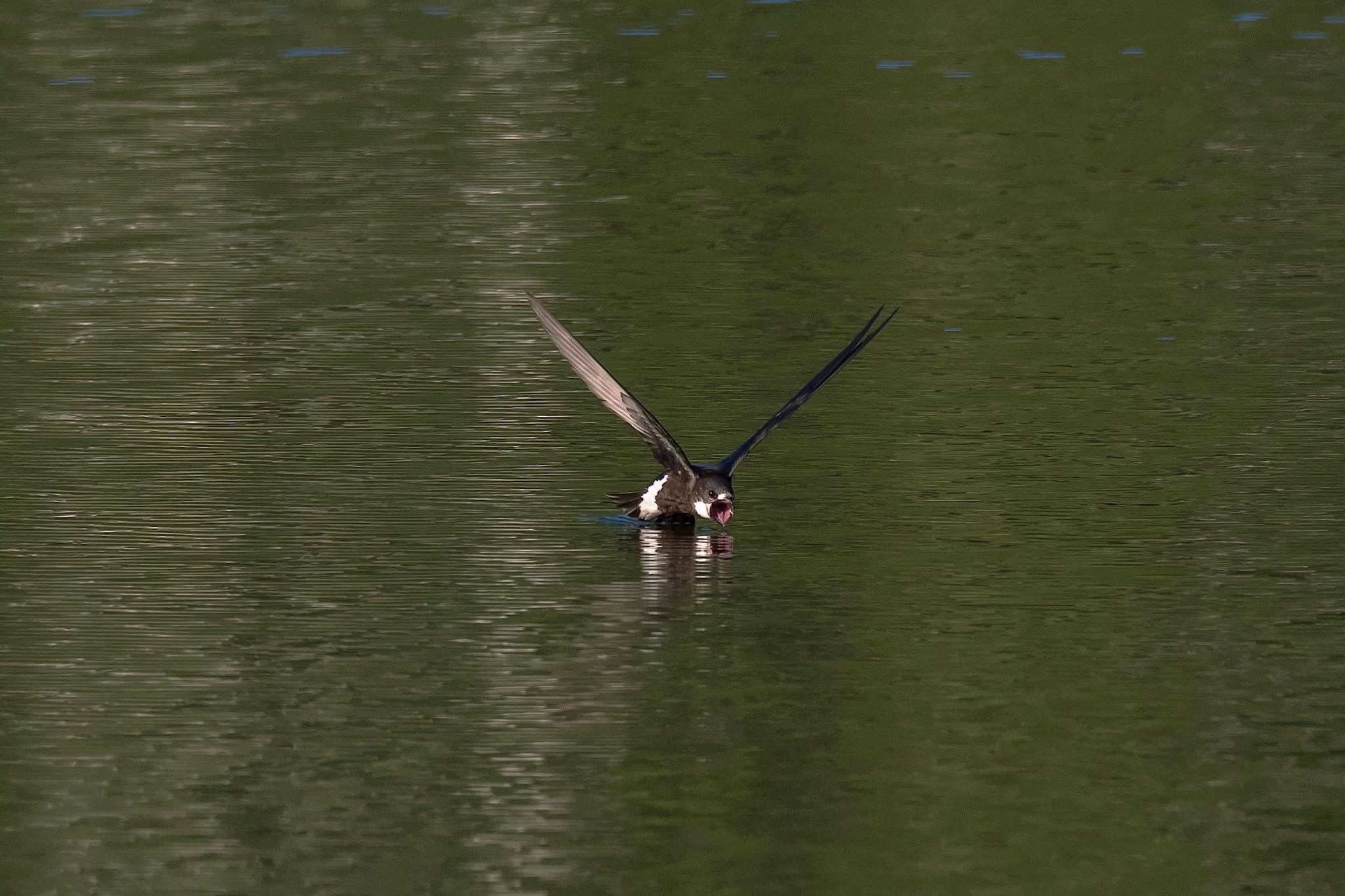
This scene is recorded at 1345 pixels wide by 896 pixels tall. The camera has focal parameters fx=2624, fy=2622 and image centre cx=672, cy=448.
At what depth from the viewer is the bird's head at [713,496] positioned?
11.1m

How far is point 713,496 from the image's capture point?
36.6 ft

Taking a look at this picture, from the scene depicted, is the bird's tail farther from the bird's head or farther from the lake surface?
the bird's head

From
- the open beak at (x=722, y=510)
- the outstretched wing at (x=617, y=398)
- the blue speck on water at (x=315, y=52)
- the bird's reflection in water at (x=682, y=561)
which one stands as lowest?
the bird's reflection in water at (x=682, y=561)

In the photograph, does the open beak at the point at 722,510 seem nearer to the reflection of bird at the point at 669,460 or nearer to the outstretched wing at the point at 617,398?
the reflection of bird at the point at 669,460

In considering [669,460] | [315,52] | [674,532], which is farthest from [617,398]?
[315,52]

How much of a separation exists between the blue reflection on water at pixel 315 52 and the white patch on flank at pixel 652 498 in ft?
58.4

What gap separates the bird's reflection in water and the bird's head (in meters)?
0.18

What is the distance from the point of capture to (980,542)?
36.5 feet

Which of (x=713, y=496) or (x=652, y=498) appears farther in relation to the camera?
(x=652, y=498)

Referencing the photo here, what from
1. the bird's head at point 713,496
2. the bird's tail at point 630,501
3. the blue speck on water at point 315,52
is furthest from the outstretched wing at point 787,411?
the blue speck on water at point 315,52

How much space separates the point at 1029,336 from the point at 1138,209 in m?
4.56

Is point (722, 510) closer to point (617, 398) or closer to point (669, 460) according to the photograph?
point (669, 460)

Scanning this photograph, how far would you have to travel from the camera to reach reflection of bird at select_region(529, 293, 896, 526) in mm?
11188

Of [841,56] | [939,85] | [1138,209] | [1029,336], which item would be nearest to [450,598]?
[1029,336]
